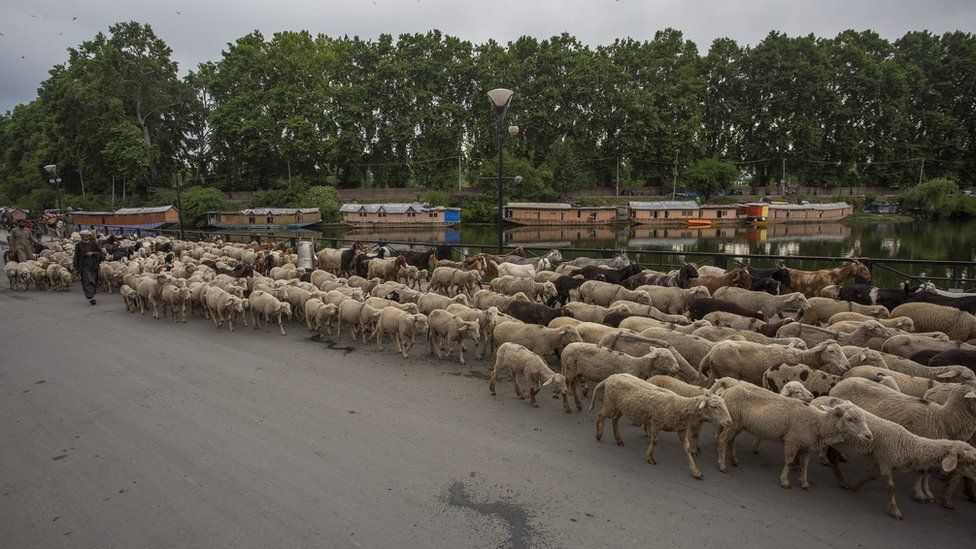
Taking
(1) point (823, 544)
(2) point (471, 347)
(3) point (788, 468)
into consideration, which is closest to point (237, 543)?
(1) point (823, 544)

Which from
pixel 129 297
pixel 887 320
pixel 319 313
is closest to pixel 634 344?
pixel 887 320

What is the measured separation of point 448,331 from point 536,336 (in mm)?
1728

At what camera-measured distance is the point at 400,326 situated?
355 inches

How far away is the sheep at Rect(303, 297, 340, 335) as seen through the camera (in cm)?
1029

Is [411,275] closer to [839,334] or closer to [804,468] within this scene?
[839,334]

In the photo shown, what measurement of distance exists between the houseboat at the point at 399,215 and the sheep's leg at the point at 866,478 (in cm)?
5259

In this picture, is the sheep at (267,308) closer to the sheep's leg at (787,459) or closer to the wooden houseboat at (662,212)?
the sheep's leg at (787,459)

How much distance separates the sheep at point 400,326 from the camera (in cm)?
897

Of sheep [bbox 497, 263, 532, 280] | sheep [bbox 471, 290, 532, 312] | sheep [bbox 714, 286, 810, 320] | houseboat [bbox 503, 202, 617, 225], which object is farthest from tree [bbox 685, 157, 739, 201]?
sheep [bbox 471, 290, 532, 312]

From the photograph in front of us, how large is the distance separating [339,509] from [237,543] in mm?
844

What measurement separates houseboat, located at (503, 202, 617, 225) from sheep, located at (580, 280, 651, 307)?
44614mm

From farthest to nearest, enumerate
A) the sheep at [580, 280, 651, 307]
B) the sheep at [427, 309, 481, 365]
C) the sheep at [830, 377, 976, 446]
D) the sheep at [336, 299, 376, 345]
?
the sheep at [580, 280, 651, 307] < the sheep at [336, 299, 376, 345] < the sheep at [427, 309, 481, 365] < the sheep at [830, 377, 976, 446]

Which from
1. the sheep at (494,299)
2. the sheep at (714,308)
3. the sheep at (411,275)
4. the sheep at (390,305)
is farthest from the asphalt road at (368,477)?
the sheep at (411,275)

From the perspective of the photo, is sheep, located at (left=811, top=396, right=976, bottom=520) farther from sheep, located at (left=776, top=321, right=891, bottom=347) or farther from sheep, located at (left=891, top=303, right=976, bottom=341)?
sheep, located at (left=891, top=303, right=976, bottom=341)
